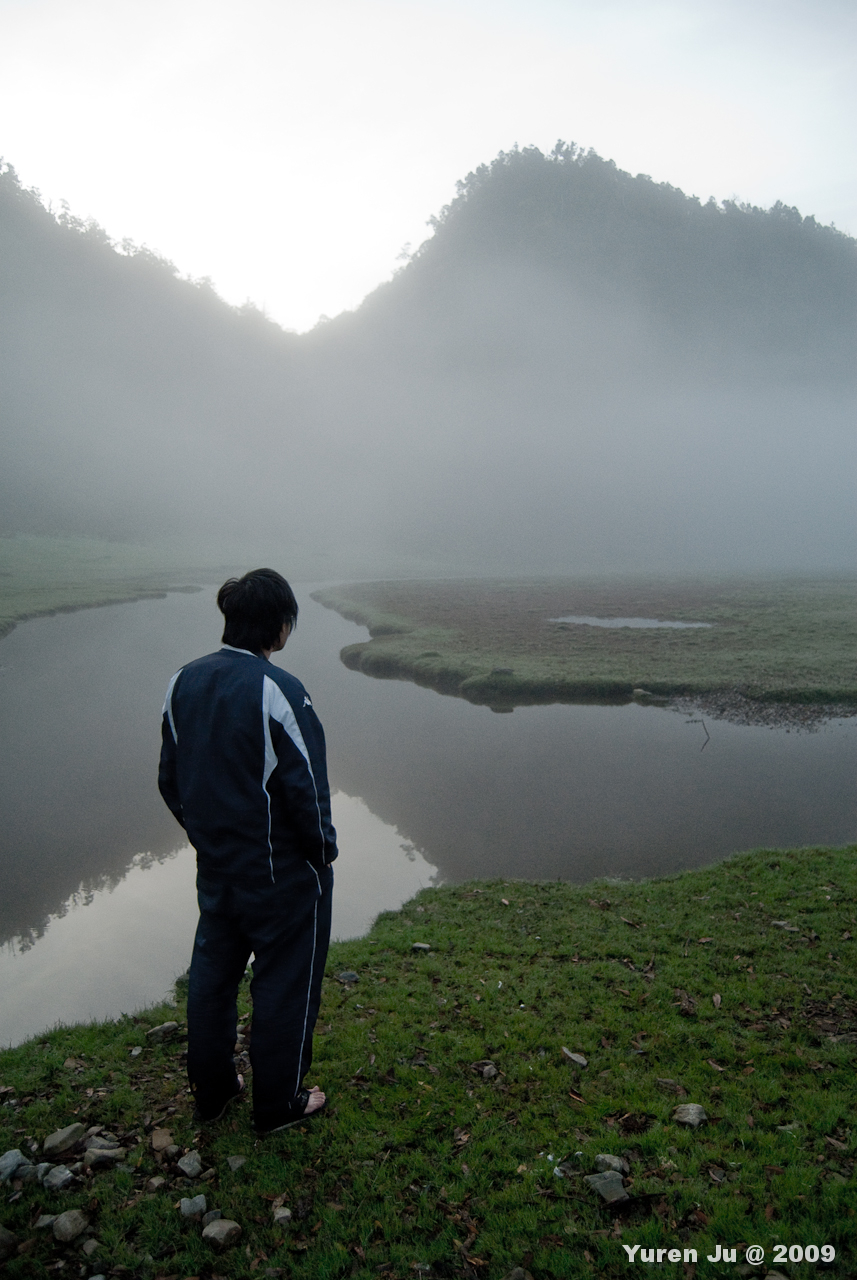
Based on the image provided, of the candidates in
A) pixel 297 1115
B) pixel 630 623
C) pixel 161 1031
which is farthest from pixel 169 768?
pixel 630 623

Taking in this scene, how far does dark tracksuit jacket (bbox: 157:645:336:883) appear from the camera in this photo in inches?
193

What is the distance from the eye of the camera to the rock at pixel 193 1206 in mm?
4859

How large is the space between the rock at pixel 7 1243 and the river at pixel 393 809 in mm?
5740

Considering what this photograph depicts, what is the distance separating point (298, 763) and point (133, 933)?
33.9 feet

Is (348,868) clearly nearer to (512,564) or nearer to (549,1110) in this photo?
(549,1110)

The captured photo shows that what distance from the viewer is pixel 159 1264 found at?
4.47 meters

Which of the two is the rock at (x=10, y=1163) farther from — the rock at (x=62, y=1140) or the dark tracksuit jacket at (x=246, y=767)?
the dark tracksuit jacket at (x=246, y=767)

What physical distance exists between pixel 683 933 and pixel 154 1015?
7522 millimetres

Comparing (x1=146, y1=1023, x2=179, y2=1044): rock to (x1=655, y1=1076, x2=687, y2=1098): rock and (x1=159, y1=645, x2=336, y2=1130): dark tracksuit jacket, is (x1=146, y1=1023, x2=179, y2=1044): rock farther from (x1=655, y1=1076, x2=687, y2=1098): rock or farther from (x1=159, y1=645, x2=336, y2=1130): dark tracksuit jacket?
(x1=655, y1=1076, x2=687, y2=1098): rock

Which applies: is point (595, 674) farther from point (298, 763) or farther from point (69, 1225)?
point (69, 1225)

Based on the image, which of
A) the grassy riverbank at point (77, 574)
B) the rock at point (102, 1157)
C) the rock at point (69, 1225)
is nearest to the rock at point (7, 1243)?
the rock at point (69, 1225)

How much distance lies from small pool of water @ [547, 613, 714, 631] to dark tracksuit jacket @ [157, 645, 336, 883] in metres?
41.8

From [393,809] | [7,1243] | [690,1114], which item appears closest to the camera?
[7,1243]

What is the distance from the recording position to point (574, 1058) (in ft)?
22.7
